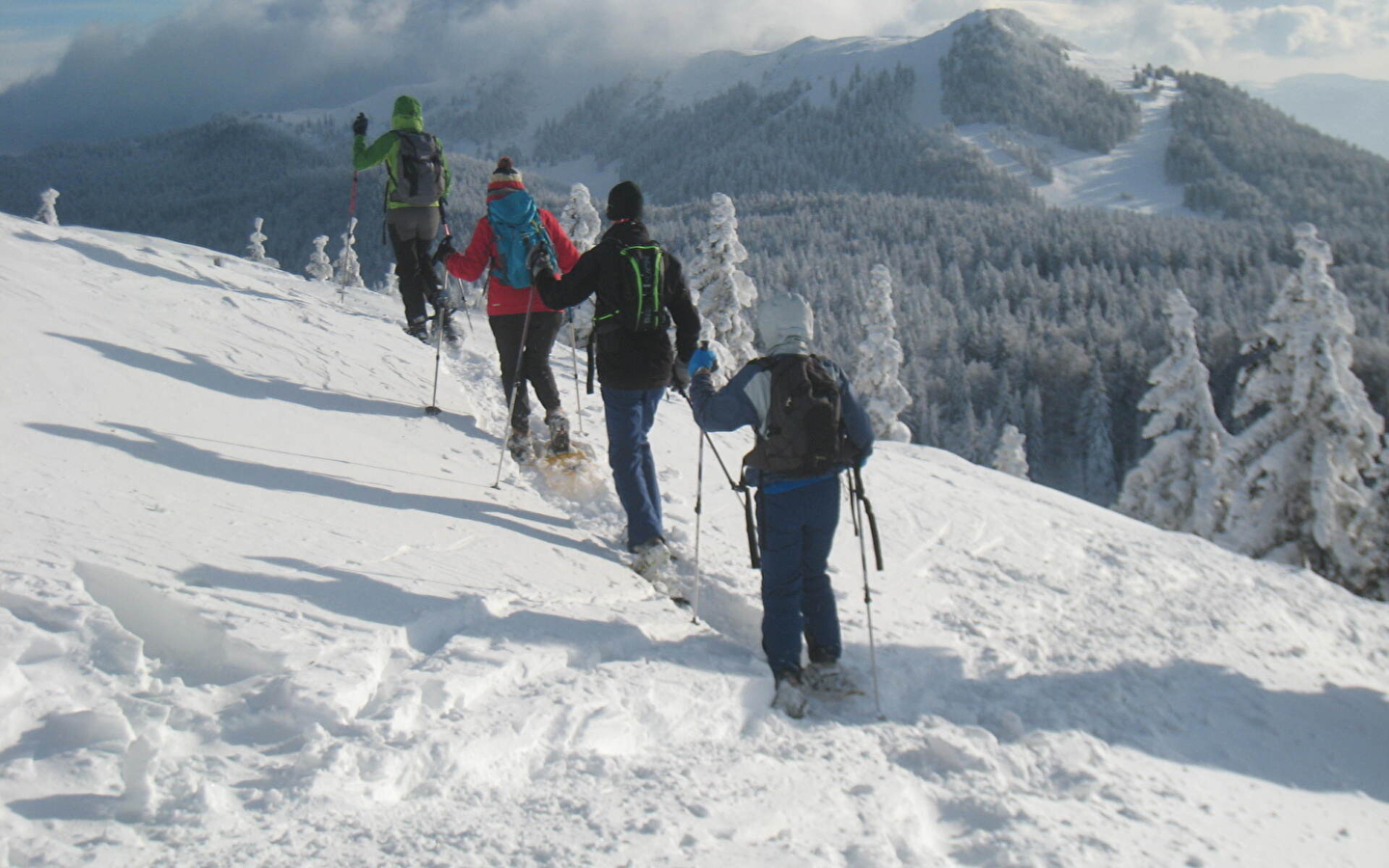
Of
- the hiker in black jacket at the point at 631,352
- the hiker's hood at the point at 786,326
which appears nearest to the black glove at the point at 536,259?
the hiker in black jacket at the point at 631,352

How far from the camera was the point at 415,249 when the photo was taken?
919 cm

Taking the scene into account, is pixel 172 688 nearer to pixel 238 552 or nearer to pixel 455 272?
pixel 238 552

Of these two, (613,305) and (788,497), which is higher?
(613,305)

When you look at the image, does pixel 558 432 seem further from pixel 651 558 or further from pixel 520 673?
pixel 520 673

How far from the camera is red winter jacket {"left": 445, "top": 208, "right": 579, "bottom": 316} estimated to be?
680 centimetres

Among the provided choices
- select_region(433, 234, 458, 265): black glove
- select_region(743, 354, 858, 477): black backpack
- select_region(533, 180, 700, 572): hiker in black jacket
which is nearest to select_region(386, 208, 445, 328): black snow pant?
select_region(433, 234, 458, 265): black glove

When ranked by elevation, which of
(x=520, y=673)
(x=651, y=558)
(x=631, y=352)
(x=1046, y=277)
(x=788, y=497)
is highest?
(x=631, y=352)

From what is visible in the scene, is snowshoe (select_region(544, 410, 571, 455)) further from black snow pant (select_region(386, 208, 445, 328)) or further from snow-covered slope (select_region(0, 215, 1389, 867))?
black snow pant (select_region(386, 208, 445, 328))

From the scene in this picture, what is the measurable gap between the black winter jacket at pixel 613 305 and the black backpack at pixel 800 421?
57.4 inches

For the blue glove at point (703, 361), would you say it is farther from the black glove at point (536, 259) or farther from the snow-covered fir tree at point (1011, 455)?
the snow-covered fir tree at point (1011, 455)

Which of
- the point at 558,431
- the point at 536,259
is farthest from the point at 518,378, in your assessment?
the point at 536,259

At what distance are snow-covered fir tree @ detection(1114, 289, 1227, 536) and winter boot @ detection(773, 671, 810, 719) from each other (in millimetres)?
25117

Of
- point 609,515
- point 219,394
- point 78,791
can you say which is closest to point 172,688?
point 78,791

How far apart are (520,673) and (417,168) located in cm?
638
